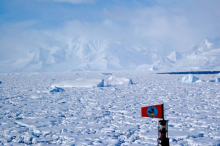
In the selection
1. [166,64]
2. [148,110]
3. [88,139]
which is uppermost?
[166,64]

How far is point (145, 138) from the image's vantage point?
470 centimetres

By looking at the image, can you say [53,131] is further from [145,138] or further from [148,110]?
[148,110]

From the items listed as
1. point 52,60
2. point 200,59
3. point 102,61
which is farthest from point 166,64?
point 52,60

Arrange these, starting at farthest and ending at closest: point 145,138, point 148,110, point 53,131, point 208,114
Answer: point 208,114, point 53,131, point 145,138, point 148,110

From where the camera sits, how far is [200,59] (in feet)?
387

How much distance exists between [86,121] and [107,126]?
884 millimetres

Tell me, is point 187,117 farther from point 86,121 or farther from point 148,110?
point 148,110

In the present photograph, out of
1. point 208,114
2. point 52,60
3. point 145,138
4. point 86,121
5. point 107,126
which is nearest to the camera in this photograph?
point 145,138

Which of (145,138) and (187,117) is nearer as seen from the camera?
(145,138)

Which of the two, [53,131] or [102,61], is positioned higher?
[102,61]

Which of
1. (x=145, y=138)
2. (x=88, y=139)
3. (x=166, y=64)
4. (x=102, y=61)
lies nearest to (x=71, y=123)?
(x=88, y=139)

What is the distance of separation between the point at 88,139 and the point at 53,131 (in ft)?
3.70

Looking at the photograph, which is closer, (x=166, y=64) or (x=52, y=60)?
(x=166, y=64)

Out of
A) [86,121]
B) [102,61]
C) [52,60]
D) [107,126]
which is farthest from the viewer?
[52,60]
